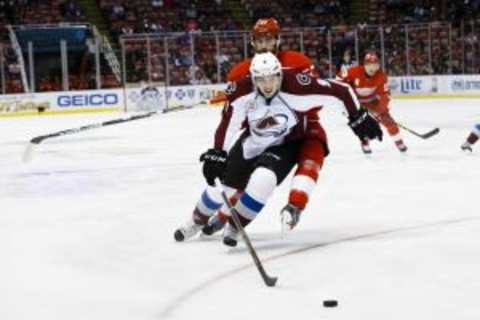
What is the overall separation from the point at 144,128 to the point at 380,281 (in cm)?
1032

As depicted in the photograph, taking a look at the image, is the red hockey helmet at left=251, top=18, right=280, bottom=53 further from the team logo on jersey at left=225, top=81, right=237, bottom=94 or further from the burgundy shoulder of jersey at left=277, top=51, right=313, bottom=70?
the team logo on jersey at left=225, top=81, right=237, bottom=94

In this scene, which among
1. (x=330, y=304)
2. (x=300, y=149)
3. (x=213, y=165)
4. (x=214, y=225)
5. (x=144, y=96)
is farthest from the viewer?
(x=144, y=96)

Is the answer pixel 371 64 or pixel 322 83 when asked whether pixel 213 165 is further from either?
pixel 371 64

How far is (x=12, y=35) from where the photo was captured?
1805cm

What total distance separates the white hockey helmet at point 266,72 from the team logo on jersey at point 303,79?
107 millimetres

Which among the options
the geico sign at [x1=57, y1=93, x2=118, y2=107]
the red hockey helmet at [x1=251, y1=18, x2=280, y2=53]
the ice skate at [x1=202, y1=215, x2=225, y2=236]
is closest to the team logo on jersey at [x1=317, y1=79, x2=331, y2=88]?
the red hockey helmet at [x1=251, y1=18, x2=280, y2=53]

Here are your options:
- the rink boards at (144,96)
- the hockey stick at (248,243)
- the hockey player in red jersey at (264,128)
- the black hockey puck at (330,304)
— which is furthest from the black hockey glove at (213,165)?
the rink boards at (144,96)

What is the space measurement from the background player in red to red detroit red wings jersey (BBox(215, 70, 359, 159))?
0.06 metres

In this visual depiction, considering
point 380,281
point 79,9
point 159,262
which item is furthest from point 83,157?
point 79,9

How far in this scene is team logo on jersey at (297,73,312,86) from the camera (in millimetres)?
4727

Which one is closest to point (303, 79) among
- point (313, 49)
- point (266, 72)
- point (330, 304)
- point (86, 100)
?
point (266, 72)

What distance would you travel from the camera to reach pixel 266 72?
15.0 ft

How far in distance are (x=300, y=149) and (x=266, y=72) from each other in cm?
48

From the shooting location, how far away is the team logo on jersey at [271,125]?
476 centimetres
